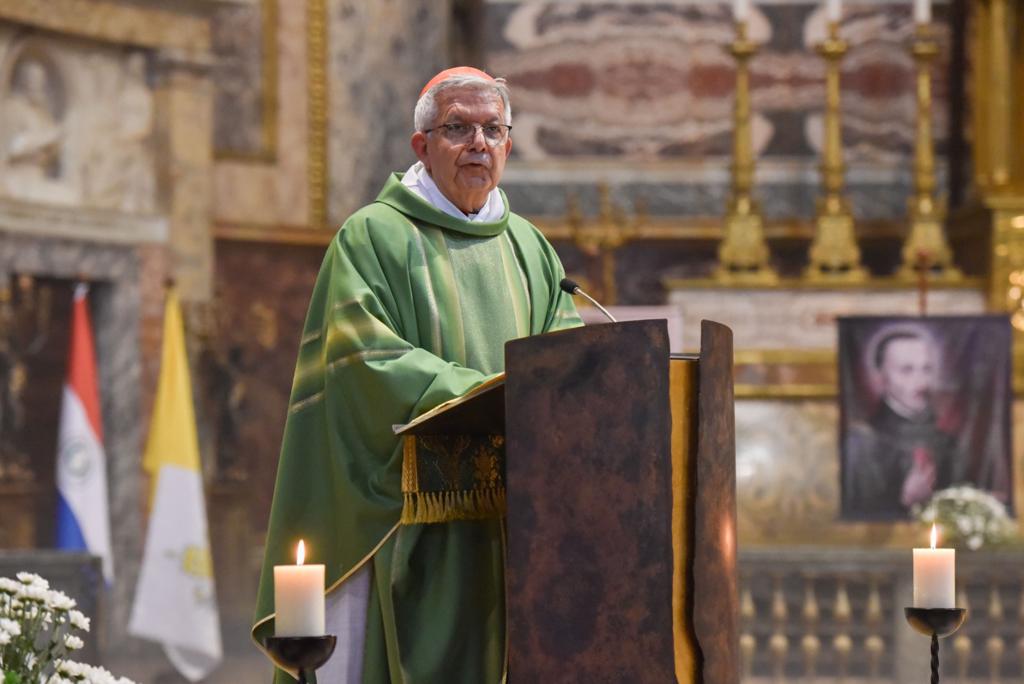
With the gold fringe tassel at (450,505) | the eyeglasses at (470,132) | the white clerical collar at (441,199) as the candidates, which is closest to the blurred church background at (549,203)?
the white clerical collar at (441,199)

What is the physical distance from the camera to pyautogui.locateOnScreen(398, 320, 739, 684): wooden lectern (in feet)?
12.1

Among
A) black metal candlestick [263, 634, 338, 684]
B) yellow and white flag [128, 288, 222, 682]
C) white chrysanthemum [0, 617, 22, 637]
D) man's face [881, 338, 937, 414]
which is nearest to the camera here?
black metal candlestick [263, 634, 338, 684]

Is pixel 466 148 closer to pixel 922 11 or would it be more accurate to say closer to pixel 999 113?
pixel 922 11

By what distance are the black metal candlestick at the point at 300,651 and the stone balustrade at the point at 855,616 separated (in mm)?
5163

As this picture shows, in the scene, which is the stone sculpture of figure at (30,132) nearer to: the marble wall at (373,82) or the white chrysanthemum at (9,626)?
the marble wall at (373,82)

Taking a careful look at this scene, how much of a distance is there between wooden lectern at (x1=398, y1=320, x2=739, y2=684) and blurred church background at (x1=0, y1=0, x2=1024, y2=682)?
4.80 m

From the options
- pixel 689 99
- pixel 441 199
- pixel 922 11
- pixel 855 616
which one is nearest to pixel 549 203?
pixel 689 99

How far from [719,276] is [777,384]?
1091 mm

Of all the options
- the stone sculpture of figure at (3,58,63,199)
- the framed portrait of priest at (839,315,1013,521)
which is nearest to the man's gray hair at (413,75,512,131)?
the framed portrait of priest at (839,315,1013,521)

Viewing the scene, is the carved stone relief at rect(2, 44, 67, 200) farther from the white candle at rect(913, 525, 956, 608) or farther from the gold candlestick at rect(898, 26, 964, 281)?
the white candle at rect(913, 525, 956, 608)

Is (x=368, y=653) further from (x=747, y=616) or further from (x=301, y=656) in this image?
(x=747, y=616)

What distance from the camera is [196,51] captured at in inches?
494

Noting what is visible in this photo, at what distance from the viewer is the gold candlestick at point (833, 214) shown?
1249cm

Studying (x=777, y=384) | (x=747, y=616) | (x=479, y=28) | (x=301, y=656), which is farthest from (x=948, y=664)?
(x=479, y=28)
